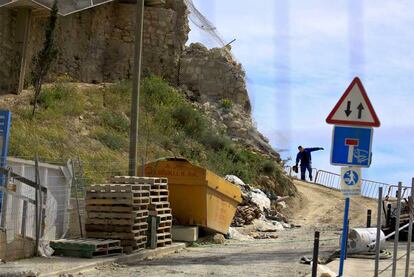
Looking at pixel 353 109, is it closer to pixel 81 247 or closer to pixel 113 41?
pixel 81 247

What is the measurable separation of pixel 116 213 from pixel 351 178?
5796 millimetres

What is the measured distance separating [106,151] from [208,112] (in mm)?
12397

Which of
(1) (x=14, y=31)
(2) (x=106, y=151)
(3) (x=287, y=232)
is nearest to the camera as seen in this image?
(3) (x=287, y=232)

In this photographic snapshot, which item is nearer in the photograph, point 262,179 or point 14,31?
point 14,31

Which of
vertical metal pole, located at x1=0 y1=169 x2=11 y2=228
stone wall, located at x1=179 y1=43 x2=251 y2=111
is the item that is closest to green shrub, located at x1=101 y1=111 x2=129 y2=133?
stone wall, located at x1=179 y1=43 x2=251 y2=111

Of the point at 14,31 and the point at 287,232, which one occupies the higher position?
the point at 14,31

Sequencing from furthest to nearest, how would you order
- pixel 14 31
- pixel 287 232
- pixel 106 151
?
pixel 14 31, pixel 106 151, pixel 287 232

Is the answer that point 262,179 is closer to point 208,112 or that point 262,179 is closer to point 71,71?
point 208,112

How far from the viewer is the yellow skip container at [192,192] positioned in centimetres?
1734

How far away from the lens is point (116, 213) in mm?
14492

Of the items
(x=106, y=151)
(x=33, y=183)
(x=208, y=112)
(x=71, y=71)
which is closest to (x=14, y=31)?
(x=71, y=71)

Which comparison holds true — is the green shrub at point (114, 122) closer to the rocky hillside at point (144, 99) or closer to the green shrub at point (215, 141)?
the rocky hillside at point (144, 99)

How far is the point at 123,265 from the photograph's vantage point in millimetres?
13273

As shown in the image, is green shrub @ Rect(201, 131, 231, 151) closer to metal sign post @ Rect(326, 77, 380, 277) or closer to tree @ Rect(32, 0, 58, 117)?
tree @ Rect(32, 0, 58, 117)
